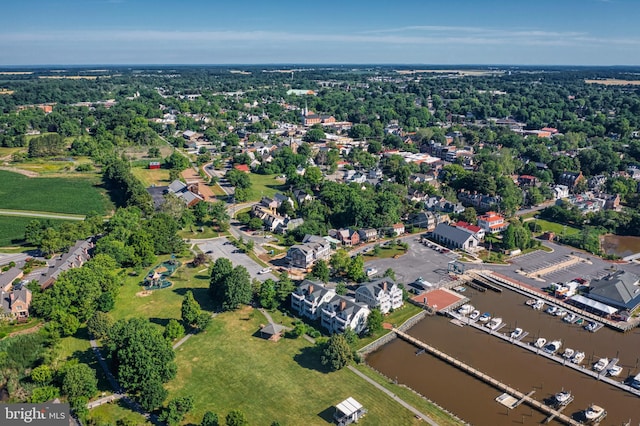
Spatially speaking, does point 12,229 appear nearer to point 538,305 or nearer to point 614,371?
point 538,305

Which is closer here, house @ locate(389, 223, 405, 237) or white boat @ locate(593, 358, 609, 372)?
white boat @ locate(593, 358, 609, 372)

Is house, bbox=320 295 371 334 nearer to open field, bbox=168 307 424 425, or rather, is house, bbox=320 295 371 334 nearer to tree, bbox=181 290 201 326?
open field, bbox=168 307 424 425

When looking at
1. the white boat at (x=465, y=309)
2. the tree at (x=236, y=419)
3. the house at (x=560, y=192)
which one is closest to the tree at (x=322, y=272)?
the white boat at (x=465, y=309)

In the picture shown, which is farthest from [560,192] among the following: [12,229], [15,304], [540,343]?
[12,229]

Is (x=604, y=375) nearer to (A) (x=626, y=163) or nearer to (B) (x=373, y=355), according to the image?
(B) (x=373, y=355)

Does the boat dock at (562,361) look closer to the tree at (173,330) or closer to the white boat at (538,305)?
the white boat at (538,305)

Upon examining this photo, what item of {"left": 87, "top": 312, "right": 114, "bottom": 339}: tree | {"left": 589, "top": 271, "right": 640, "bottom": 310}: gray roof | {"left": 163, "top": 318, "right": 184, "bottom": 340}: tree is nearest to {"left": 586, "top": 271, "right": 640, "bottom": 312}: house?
{"left": 589, "top": 271, "right": 640, "bottom": 310}: gray roof
